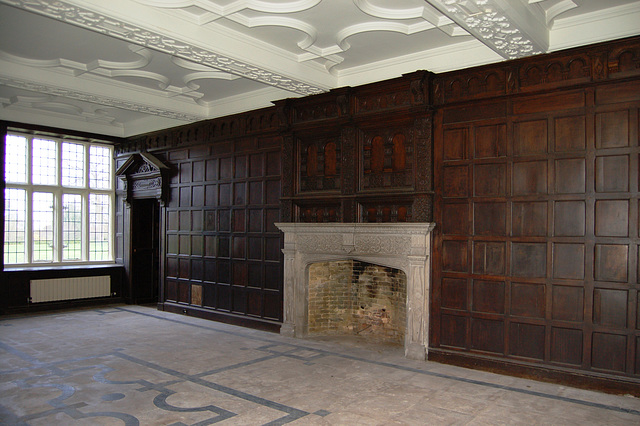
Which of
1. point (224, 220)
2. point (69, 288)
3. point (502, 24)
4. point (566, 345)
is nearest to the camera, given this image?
point (502, 24)

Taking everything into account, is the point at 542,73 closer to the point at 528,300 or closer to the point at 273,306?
the point at 528,300

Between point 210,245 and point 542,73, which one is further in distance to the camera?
point 210,245

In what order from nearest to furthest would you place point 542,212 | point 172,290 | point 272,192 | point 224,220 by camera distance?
point 542,212 → point 272,192 → point 224,220 → point 172,290

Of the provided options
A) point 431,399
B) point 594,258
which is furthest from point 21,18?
point 594,258

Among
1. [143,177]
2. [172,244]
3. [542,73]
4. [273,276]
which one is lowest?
[273,276]

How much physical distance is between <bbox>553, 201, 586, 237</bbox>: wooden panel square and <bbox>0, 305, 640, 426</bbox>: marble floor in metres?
1.71

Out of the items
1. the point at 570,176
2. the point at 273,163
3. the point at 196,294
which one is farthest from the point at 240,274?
the point at 570,176

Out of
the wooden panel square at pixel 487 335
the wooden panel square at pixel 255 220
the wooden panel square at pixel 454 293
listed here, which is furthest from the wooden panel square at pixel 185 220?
the wooden panel square at pixel 487 335

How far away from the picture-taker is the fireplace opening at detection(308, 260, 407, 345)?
754 centimetres

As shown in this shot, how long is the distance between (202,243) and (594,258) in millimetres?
6738

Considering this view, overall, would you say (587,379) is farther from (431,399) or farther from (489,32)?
(489,32)

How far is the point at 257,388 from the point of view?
5.31 metres

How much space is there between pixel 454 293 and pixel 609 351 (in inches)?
70.2

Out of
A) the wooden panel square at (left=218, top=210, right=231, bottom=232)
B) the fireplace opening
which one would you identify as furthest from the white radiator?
the fireplace opening
